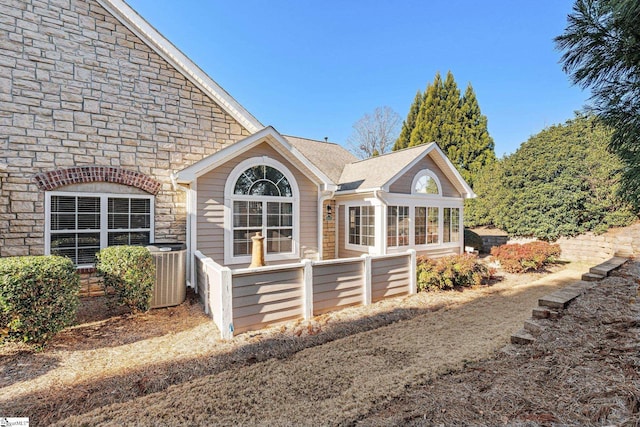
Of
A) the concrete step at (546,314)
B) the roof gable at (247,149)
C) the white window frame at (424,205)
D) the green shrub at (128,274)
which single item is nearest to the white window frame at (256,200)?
the roof gable at (247,149)

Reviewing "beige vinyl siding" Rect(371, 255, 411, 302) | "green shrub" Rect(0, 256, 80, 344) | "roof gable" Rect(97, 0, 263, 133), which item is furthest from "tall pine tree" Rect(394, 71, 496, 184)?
"green shrub" Rect(0, 256, 80, 344)

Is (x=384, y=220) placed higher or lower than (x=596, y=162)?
lower

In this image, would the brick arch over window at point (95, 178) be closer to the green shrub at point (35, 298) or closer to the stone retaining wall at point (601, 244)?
the green shrub at point (35, 298)

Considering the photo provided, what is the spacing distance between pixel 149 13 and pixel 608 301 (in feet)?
39.7

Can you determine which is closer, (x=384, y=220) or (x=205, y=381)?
(x=205, y=381)

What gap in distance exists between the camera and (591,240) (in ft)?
41.7

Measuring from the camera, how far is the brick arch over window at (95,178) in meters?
6.45

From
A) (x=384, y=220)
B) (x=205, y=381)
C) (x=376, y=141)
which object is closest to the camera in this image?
(x=205, y=381)

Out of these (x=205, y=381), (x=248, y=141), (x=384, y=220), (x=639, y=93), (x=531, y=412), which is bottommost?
(x=205, y=381)

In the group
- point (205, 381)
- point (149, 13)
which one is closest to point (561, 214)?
point (205, 381)

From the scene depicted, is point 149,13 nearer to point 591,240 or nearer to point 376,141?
point 591,240

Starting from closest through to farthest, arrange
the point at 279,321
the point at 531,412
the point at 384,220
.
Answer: the point at 531,412
the point at 279,321
the point at 384,220

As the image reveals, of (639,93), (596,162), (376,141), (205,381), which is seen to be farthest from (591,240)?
(376,141)

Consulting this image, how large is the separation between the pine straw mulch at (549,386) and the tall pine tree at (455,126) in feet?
68.1
